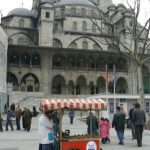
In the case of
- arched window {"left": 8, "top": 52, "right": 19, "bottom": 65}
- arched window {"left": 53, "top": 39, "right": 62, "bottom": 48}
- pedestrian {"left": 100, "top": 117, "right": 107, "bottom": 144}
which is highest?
arched window {"left": 53, "top": 39, "right": 62, "bottom": 48}

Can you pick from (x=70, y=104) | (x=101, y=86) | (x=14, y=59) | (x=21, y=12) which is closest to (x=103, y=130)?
(x=70, y=104)

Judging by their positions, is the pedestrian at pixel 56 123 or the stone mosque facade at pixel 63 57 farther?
the stone mosque facade at pixel 63 57

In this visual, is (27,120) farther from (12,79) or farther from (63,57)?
(63,57)

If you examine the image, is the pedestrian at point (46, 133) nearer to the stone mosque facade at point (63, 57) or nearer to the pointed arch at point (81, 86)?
the stone mosque facade at point (63, 57)

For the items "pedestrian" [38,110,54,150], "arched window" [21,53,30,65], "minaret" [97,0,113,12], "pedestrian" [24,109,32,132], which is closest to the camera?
"pedestrian" [38,110,54,150]

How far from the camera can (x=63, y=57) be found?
2208 inches

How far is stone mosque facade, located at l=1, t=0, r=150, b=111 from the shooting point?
5338 cm

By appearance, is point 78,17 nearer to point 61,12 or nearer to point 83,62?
point 61,12

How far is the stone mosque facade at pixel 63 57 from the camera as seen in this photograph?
53.4 metres

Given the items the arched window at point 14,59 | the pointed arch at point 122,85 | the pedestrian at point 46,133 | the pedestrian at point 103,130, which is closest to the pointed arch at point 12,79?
the arched window at point 14,59

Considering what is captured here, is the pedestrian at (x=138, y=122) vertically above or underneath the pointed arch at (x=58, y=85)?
underneath

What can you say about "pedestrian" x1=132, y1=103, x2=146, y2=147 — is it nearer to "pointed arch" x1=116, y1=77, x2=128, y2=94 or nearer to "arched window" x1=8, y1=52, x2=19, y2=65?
"arched window" x1=8, y1=52, x2=19, y2=65

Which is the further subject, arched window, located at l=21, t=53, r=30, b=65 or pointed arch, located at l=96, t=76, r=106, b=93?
pointed arch, located at l=96, t=76, r=106, b=93

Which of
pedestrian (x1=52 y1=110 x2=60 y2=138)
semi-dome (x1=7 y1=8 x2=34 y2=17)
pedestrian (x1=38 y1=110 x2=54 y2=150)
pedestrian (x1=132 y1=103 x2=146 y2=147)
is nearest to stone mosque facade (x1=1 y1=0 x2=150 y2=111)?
semi-dome (x1=7 y1=8 x2=34 y2=17)
